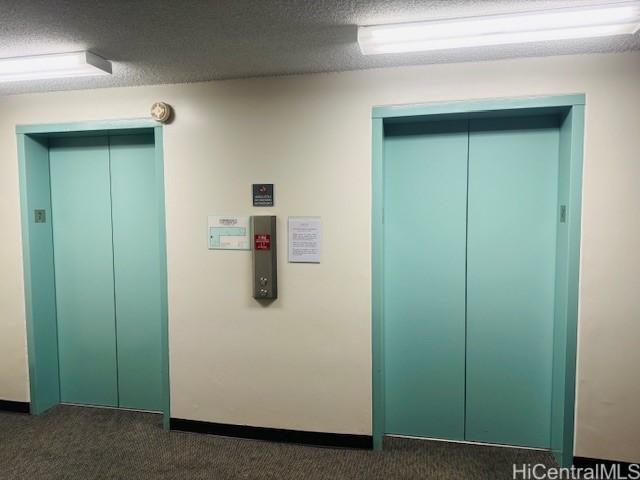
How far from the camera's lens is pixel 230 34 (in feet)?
6.16

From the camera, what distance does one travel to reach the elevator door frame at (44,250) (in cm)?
269

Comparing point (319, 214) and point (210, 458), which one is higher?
point (319, 214)

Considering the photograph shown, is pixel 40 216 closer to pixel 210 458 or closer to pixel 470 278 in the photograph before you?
pixel 210 458

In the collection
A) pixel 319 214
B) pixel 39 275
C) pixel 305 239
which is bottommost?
pixel 39 275

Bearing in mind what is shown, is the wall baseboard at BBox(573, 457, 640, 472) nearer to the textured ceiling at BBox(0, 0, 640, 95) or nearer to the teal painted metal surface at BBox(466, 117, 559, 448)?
the teal painted metal surface at BBox(466, 117, 559, 448)

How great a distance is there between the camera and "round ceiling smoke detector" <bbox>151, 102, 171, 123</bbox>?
2547mm

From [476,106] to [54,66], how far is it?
2.35m

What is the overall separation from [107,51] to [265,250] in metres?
1.37

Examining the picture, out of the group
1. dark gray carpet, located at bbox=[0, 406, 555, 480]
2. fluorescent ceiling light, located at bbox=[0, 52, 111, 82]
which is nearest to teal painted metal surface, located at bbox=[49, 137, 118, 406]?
dark gray carpet, located at bbox=[0, 406, 555, 480]

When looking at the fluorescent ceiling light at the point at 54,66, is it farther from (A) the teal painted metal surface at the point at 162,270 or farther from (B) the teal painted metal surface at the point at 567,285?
(B) the teal painted metal surface at the point at 567,285

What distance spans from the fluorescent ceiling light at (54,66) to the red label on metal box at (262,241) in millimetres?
1256

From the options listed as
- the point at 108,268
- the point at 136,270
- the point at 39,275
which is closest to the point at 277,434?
the point at 136,270

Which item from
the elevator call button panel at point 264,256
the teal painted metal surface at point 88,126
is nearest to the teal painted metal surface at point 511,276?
the elevator call button panel at point 264,256

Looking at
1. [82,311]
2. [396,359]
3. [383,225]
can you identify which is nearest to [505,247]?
[383,225]
